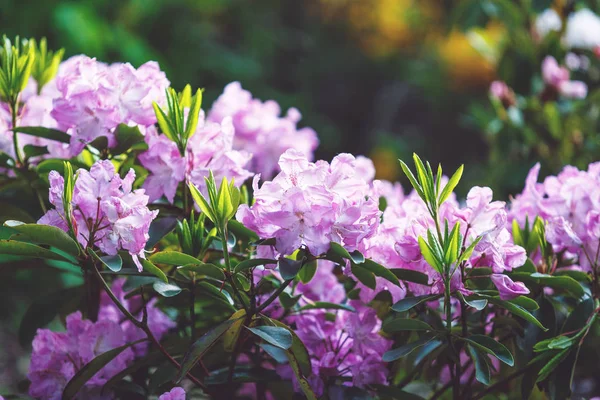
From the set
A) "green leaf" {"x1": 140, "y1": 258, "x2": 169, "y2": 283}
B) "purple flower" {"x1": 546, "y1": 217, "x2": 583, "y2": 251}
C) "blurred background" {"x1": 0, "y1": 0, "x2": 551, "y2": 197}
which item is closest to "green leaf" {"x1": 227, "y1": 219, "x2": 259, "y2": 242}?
"green leaf" {"x1": 140, "y1": 258, "x2": 169, "y2": 283}

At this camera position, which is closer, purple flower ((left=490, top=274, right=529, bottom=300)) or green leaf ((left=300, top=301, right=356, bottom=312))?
purple flower ((left=490, top=274, right=529, bottom=300))

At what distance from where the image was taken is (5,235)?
0.86 m

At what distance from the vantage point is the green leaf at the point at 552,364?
28.1 inches

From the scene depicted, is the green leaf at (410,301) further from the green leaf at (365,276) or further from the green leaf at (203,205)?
the green leaf at (203,205)

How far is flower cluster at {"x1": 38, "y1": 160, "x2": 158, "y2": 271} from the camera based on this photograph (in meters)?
0.67

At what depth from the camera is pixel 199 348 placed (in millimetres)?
678

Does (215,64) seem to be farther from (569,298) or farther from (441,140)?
(569,298)

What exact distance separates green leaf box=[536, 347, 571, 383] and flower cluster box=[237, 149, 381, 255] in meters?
0.22

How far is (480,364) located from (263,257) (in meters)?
0.24

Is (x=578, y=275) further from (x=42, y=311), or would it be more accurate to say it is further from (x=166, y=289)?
(x=42, y=311)

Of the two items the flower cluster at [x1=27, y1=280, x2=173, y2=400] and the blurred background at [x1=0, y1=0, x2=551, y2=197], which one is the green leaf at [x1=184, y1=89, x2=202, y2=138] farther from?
the blurred background at [x1=0, y1=0, x2=551, y2=197]

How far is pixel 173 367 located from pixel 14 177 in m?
0.31

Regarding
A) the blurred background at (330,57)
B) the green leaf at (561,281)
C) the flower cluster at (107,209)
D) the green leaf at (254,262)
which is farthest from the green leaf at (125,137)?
the blurred background at (330,57)

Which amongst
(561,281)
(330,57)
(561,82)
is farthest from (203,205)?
(330,57)
